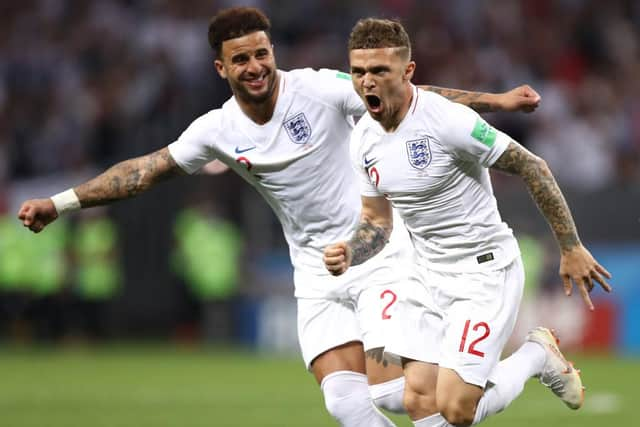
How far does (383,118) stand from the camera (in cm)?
664

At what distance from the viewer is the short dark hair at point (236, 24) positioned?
23.0 ft

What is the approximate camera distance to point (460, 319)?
6801 millimetres

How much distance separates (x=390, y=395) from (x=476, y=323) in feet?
2.55

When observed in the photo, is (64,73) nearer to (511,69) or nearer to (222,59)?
(511,69)

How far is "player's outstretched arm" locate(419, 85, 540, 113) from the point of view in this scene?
22.3ft

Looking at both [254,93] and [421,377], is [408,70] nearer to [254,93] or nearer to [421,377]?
[254,93]

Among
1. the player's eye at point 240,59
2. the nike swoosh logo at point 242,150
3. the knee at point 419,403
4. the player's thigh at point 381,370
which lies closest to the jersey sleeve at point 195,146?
the nike swoosh logo at point 242,150

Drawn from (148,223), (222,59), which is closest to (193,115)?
(148,223)

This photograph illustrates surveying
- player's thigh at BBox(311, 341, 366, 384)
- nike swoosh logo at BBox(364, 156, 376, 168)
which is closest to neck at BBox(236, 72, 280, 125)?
nike swoosh logo at BBox(364, 156, 376, 168)

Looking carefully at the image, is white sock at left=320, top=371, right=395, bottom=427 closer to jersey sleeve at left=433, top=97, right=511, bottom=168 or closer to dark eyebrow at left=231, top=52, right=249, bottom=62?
jersey sleeve at left=433, top=97, right=511, bottom=168

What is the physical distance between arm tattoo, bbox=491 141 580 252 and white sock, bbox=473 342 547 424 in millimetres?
819

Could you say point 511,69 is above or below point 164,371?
above

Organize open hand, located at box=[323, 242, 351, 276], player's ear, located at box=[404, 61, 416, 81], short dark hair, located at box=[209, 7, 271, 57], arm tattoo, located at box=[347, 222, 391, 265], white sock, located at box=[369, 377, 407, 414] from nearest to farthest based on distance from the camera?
open hand, located at box=[323, 242, 351, 276] → player's ear, located at box=[404, 61, 416, 81] → arm tattoo, located at box=[347, 222, 391, 265] → short dark hair, located at box=[209, 7, 271, 57] → white sock, located at box=[369, 377, 407, 414]

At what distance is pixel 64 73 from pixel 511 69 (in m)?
5.76
